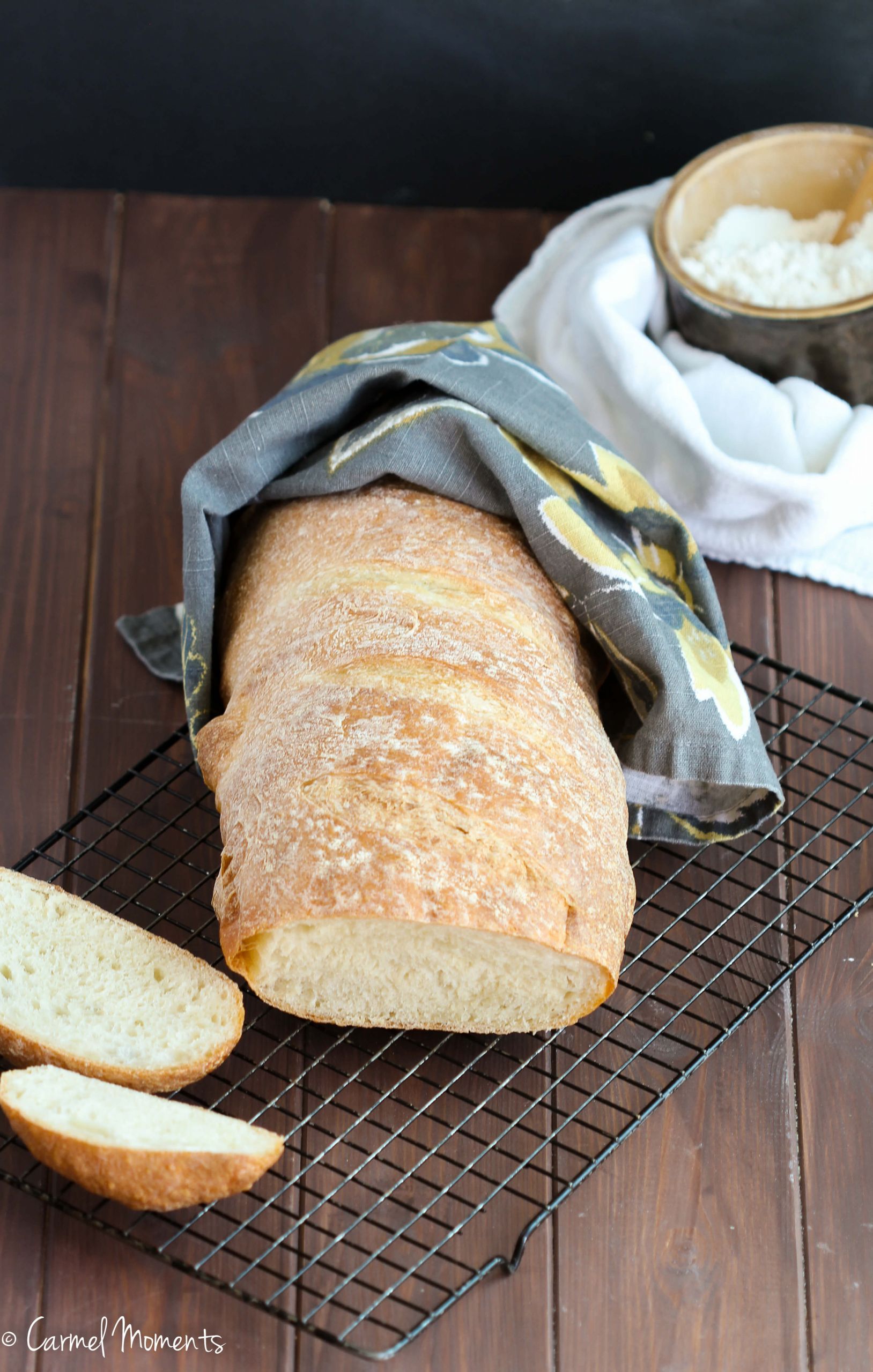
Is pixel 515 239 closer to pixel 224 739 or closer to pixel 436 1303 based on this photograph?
pixel 224 739

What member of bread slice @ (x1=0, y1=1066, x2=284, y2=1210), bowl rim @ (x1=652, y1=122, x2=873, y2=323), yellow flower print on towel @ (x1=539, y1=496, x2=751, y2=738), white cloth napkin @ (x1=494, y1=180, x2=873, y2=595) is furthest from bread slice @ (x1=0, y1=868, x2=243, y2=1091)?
bowl rim @ (x1=652, y1=122, x2=873, y2=323)

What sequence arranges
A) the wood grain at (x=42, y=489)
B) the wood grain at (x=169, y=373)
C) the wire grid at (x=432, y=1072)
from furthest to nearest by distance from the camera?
the wood grain at (x=169, y=373) → the wood grain at (x=42, y=489) → the wire grid at (x=432, y=1072)

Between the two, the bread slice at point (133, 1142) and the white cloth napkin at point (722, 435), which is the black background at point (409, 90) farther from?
the bread slice at point (133, 1142)

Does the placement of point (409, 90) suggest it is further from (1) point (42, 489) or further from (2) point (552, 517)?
(2) point (552, 517)

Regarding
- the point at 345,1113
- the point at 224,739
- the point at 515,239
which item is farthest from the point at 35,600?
the point at 515,239

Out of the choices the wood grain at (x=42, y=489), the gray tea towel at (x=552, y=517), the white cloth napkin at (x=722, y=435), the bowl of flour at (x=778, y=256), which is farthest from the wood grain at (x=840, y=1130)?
the wood grain at (x=42, y=489)

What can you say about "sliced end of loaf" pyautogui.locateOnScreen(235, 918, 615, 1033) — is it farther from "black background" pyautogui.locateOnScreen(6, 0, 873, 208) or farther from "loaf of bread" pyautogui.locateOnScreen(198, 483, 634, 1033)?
"black background" pyautogui.locateOnScreen(6, 0, 873, 208)
